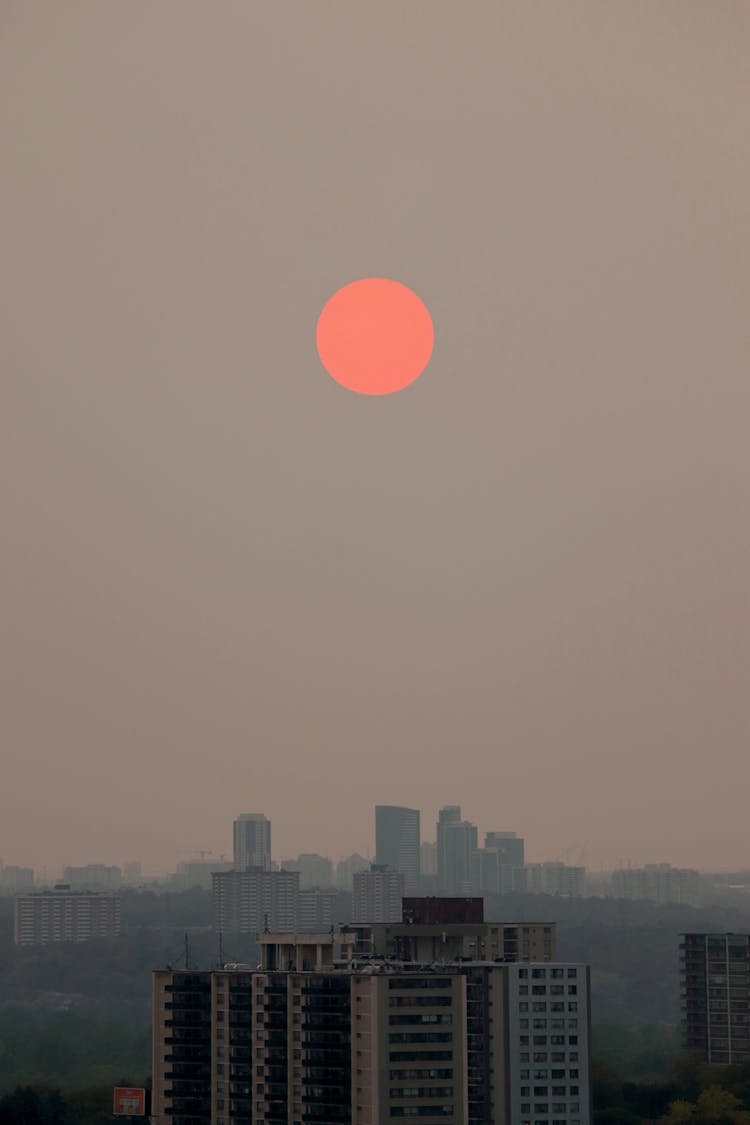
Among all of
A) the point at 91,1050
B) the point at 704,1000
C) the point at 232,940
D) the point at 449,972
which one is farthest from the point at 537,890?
the point at 449,972

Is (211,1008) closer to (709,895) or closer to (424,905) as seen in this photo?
(424,905)

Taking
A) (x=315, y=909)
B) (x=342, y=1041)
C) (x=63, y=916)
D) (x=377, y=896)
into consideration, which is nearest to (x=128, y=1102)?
(x=342, y=1041)

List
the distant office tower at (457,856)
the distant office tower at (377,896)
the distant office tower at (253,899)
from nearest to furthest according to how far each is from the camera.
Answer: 1. the distant office tower at (377,896)
2. the distant office tower at (253,899)
3. the distant office tower at (457,856)

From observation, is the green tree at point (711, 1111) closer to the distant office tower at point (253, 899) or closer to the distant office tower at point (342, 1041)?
the distant office tower at point (342, 1041)

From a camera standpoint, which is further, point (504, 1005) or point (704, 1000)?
point (704, 1000)

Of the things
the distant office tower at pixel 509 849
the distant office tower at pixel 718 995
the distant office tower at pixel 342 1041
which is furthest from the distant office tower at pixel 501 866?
the distant office tower at pixel 342 1041

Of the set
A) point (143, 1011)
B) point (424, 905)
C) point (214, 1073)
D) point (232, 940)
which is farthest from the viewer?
point (232, 940)

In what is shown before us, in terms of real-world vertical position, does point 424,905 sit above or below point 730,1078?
above

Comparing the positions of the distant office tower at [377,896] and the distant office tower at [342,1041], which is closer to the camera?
the distant office tower at [342,1041]
